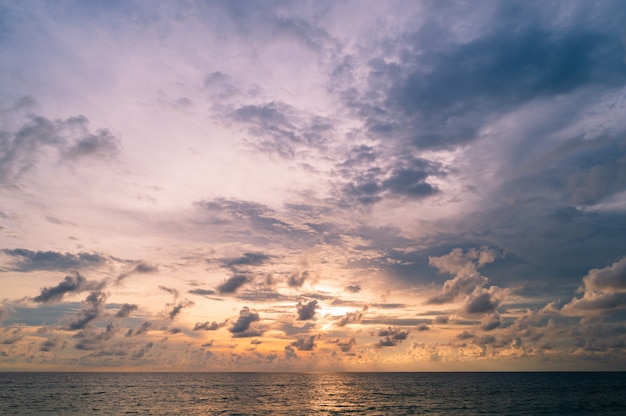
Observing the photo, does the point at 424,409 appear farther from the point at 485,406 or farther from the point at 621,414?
the point at 621,414

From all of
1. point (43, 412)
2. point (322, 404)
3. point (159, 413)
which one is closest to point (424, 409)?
point (322, 404)

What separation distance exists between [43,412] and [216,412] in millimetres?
40506

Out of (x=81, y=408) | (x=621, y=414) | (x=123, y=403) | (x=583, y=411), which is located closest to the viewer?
(x=621, y=414)

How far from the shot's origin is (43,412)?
3789 inches

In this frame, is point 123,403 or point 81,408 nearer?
point 81,408

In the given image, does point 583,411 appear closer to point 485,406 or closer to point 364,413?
point 485,406

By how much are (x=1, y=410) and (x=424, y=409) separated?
343 feet

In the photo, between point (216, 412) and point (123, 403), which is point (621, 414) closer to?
point (216, 412)

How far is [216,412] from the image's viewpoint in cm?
9875

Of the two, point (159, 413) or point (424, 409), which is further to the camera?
point (424, 409)

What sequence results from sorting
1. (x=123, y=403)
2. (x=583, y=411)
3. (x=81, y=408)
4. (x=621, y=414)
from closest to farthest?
(x=621, y=414) < (x=583, y=411) < (x=81, y=408) < (x=123, y=403)

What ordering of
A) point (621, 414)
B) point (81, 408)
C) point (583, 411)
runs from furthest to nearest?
point (81, 408)
point (583, 411)
point (621, 414)

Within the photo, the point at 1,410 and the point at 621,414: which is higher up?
the point at 621,414

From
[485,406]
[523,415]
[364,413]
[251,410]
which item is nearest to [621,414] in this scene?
[523,415]
